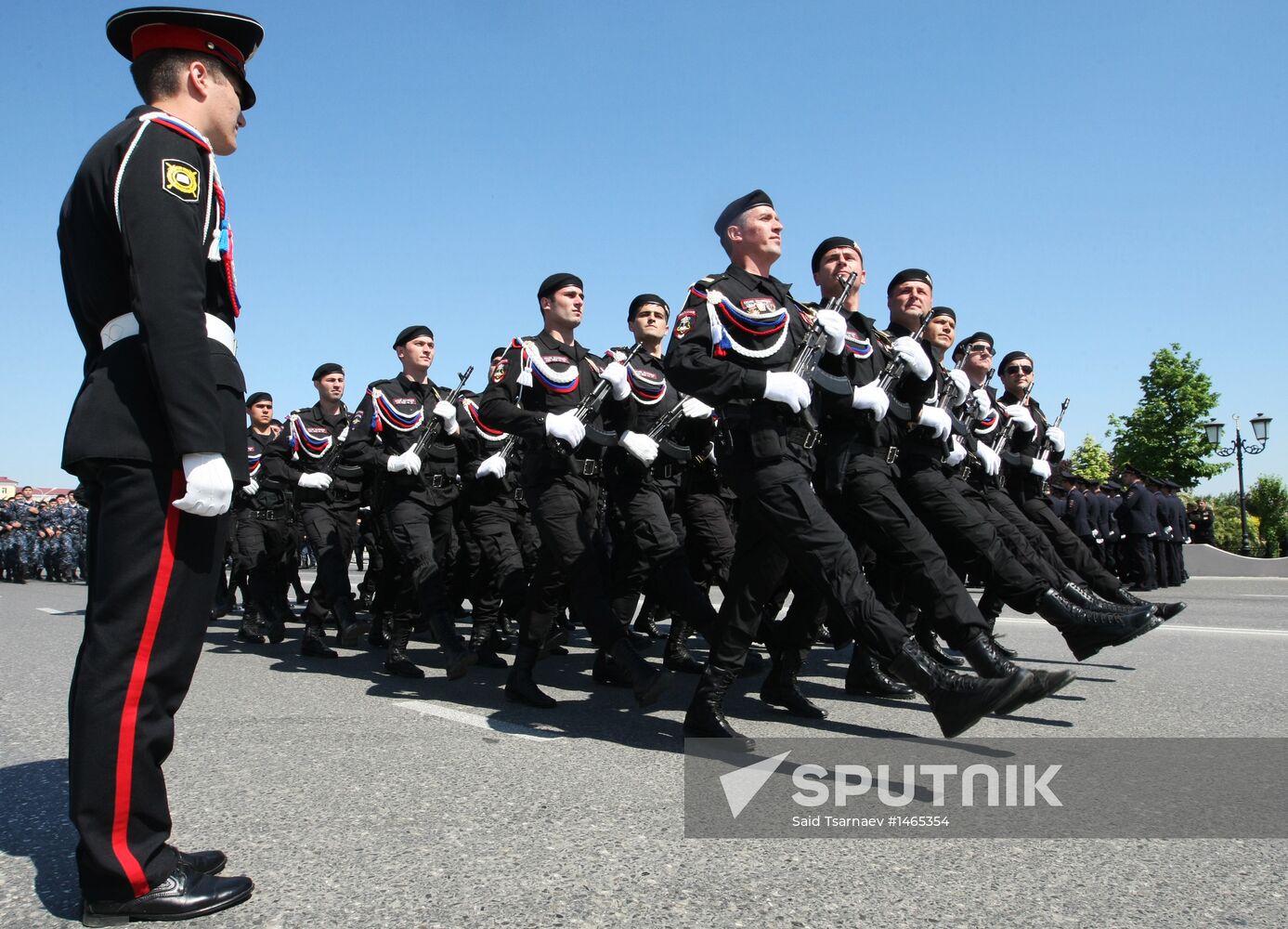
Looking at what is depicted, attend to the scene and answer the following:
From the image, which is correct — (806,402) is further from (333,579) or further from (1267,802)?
(333,579)

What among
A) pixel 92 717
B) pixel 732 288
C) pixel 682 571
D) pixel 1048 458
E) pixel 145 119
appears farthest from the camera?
pixel 1048 458

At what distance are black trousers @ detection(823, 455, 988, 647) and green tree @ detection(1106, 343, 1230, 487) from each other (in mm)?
38572

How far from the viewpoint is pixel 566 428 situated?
5.26m

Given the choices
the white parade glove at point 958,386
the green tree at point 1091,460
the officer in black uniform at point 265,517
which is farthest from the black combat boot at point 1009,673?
the green tree at point 1091,460

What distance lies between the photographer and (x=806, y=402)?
415 cm

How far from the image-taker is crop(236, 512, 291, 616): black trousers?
8.91 meters

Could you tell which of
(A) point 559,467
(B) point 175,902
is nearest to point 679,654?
(A) point 559,467

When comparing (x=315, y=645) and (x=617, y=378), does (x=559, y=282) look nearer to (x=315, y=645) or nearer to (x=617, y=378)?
(x=617, y=378)

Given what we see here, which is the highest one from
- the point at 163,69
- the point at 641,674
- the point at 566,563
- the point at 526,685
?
the point at 163,69

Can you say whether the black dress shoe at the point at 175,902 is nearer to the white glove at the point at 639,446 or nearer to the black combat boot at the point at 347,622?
the white glove at the point at 639,446

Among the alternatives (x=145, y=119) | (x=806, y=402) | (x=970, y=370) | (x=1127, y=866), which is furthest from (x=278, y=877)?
(x=970, y=370)

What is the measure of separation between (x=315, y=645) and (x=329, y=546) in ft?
3.25

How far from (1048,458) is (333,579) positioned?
208 inches

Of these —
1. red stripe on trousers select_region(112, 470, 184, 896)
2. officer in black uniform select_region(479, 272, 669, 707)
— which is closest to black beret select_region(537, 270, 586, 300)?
officer in black uniform select_region(479, 272, 669, 707)
